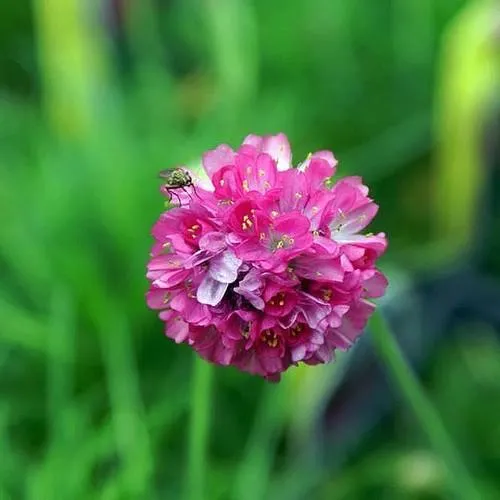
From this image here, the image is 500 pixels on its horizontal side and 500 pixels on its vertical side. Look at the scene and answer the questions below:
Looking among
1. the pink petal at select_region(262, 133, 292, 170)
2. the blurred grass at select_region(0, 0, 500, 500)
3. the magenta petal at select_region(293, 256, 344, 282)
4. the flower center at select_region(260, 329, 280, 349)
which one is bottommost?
the flower center at select_region(260, 329, 280, 349)

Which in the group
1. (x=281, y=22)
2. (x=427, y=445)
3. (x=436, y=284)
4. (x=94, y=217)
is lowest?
(x=427, y=445)

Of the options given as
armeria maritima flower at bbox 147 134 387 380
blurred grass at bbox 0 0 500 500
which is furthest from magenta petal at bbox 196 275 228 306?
blurred grass at bbox 0 0 500 500

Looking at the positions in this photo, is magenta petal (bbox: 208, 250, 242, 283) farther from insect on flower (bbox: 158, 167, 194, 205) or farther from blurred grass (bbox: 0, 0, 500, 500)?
blurred grass (bbox: 0, 0, 500, 500)

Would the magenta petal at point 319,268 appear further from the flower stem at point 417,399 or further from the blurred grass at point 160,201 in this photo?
the blurred grass at point 160,201

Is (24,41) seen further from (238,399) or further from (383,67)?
(238,399)

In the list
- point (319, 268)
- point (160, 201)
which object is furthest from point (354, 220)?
point (160, 201)

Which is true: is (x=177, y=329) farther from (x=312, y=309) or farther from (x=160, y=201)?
(x=160, y=201)

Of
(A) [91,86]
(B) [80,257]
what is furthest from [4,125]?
(B) [80,257]
